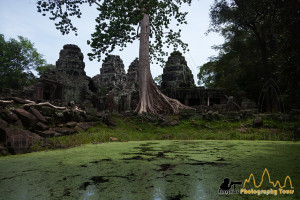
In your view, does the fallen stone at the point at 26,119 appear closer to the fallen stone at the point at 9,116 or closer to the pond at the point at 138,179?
the fallen stone at the point at 9,116

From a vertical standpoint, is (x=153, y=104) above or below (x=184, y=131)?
above

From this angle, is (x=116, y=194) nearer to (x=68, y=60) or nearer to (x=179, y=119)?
(x=179, y=119)

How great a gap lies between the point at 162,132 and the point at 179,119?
1.72 metres

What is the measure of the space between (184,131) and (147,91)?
3453 mm

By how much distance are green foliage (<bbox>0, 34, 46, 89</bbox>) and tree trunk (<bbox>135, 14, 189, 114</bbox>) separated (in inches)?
832

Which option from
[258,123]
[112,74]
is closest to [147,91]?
[258,123]

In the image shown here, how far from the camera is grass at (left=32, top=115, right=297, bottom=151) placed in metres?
5.85

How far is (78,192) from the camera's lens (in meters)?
1.52

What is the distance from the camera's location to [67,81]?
20703 millimetres

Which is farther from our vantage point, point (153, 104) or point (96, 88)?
point (96, 88)
